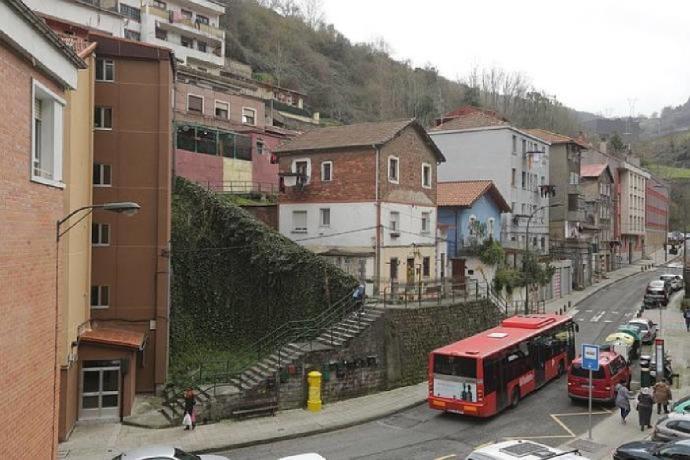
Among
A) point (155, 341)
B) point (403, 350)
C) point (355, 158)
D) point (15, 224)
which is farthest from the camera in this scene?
point (355, 158)

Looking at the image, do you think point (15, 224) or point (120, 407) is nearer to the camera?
point (15, 224)

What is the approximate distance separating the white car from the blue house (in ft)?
90.8

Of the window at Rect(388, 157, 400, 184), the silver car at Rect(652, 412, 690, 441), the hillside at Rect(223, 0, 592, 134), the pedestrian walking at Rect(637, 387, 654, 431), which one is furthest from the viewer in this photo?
the hillside at Rect(223, 0, 592, 134)

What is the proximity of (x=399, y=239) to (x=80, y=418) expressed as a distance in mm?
18447

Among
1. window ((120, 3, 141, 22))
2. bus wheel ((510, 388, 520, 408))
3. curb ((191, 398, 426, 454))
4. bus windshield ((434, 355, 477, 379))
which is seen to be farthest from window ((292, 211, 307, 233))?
window ((120, 3, 141, 22))

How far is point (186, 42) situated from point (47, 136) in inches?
2473

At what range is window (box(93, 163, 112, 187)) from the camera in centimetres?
2509

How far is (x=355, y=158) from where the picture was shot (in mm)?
33656

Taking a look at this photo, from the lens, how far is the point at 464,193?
45094 millimetres

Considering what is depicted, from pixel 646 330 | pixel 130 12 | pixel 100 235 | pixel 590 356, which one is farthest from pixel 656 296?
pixel 130 12

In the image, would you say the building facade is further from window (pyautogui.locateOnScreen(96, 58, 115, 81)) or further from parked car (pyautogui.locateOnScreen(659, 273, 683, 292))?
window (pyautogui.locateOnScreen(96, 58, 115, 81))

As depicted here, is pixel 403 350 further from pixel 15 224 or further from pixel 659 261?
pixel 659 261

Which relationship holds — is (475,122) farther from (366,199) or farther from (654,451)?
(654,451)

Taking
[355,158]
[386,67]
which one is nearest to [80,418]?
[355,158]
